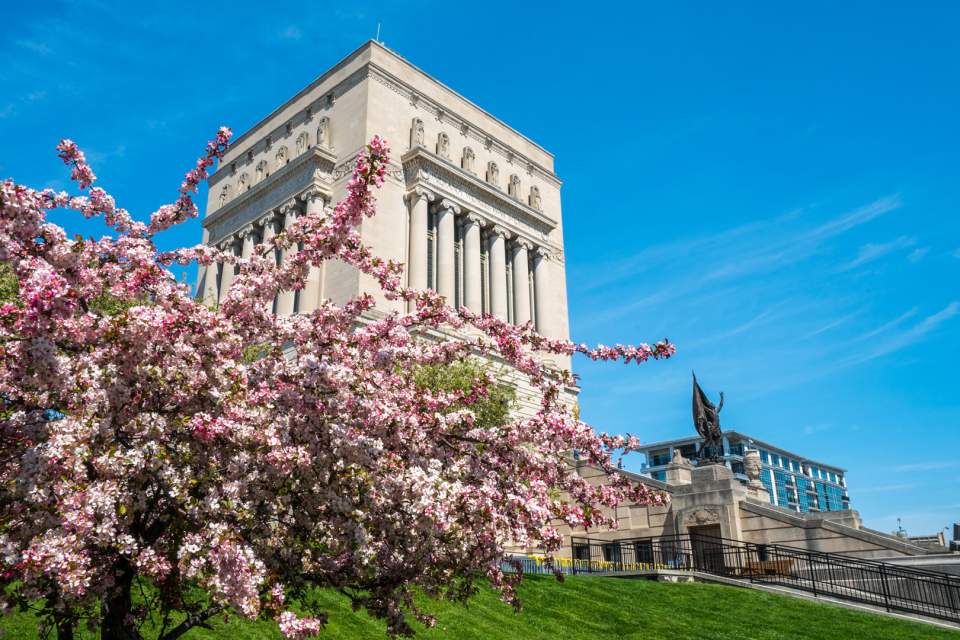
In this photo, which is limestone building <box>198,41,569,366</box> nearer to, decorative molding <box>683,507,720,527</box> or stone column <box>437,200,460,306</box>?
stone column <box>437,200,460,306</box>

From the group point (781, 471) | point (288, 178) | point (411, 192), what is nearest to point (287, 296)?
point (288, 178)

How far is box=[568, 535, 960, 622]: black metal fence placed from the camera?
74.1ft

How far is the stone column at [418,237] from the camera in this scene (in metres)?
49.1

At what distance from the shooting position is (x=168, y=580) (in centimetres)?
780

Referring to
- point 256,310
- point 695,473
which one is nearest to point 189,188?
point 256,310

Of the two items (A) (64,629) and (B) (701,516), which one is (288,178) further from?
(A) (64,629)

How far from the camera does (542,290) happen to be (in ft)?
195

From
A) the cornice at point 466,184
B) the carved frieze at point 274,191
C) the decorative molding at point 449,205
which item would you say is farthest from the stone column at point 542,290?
the carved frieze at point 274,191

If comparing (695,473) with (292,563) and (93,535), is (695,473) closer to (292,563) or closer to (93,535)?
(292,563)

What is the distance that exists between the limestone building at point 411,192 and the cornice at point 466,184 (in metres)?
0.09

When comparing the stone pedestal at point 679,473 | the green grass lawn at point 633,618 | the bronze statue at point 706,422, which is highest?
the bronze statue at point 706,422

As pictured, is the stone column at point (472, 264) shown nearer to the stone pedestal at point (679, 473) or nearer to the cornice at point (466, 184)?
the cornice at point (466, 184)

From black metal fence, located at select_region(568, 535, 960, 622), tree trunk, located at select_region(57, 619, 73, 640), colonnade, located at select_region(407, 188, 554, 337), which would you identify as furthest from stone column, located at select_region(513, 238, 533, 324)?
tree trunk, located at select_region(57, 619, 73, 640)

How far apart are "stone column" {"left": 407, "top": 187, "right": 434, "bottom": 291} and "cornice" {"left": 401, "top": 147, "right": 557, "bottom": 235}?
33.3 inches
